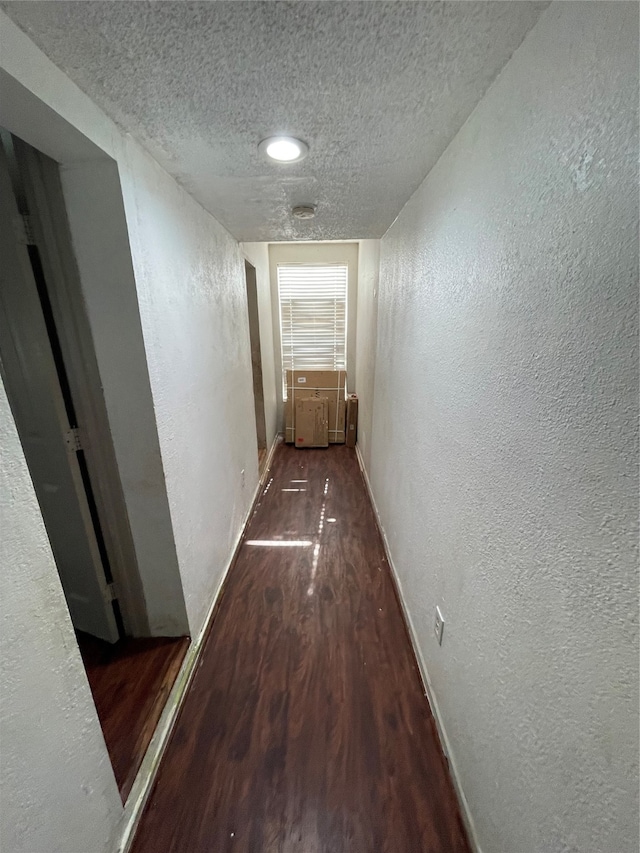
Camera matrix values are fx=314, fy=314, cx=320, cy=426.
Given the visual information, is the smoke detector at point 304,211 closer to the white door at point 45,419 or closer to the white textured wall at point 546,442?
the white textured wall at point 546,442

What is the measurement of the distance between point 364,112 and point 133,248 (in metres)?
0.87

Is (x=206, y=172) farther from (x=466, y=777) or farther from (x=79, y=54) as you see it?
(x=466, y=777)

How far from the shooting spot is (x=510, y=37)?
69cm

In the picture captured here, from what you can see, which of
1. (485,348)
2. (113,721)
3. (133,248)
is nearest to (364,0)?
(485,348)

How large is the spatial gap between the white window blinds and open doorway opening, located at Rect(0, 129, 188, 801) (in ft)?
10.7

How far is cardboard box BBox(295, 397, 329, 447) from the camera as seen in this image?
13.5ft

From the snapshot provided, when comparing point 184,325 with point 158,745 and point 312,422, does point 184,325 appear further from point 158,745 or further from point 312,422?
point 312,422

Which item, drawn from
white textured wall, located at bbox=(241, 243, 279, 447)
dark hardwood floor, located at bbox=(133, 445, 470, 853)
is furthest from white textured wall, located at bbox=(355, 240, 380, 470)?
dark hardwood floor, located at bbox=(133, 445, 470, 853)

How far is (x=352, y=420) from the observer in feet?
13.6

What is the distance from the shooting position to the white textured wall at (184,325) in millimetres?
864

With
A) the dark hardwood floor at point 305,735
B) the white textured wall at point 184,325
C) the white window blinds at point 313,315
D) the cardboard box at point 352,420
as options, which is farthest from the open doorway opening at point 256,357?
the dark hardwood floor at point 305,735

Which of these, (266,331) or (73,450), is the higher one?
(266,331)

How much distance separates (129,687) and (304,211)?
2448 mm

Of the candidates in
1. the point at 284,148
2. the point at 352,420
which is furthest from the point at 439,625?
the point at 352,420
